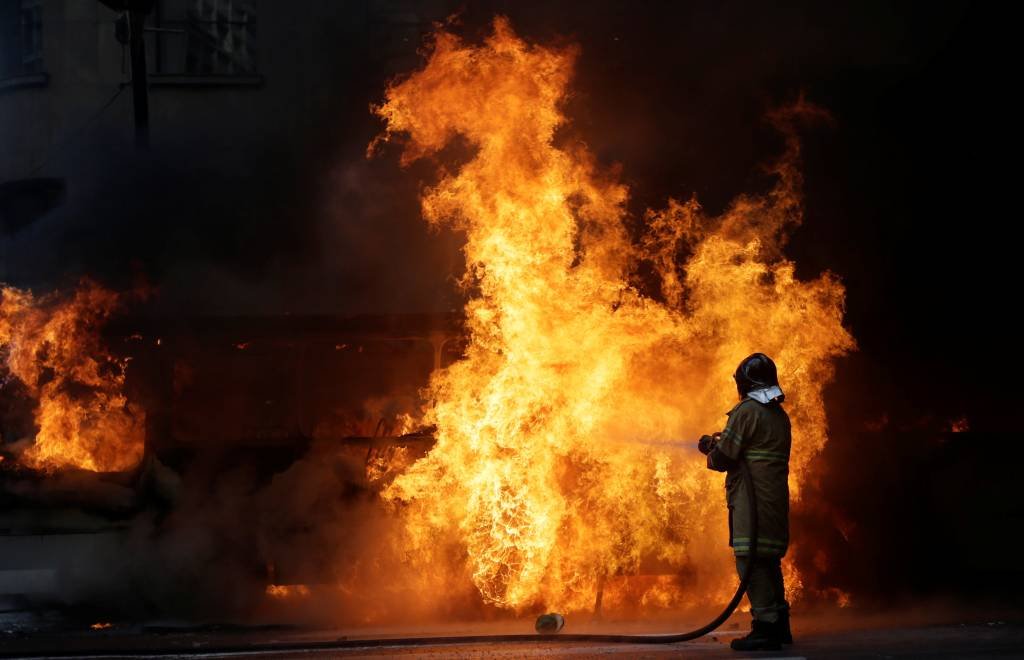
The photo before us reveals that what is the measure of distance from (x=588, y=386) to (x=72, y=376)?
17.4 feet

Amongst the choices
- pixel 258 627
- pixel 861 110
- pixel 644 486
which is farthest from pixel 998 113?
pixel 258 627

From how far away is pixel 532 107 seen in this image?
9.75 metres

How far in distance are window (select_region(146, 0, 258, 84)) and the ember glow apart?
387cm

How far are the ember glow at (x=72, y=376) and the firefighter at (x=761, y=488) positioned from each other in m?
6.55

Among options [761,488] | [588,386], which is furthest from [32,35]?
[761,488]

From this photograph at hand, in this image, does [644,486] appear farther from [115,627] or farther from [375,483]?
[115,627]

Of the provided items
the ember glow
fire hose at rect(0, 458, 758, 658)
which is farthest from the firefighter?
the ember glow

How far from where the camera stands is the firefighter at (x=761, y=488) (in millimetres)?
5809

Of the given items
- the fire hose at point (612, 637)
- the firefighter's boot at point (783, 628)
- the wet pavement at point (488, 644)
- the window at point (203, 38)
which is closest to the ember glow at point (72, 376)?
the wet pavement at point (488, 644)

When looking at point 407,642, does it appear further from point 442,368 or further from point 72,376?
point 72,376

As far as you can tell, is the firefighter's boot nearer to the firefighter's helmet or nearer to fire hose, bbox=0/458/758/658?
fire hose, bbox=0/458/758/658

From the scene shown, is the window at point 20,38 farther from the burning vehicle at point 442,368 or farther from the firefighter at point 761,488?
the firefighter at point 761,488

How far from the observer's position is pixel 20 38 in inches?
523

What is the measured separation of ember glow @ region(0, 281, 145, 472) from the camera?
10.0 meters
